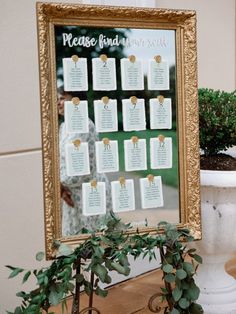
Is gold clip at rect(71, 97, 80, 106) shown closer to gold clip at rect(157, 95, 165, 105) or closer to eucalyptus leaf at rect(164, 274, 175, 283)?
gold clip at rect(157, 95, 165, 105)

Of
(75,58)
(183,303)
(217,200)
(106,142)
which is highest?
(75,58)

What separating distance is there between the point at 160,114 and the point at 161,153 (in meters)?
0.06

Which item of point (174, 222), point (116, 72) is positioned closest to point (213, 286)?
point (174, 222)

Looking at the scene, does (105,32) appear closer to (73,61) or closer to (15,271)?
(73,61)

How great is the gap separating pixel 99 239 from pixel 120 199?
7cm

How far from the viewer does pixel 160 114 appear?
2.42ft

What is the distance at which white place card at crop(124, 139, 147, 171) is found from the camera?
0.72 m

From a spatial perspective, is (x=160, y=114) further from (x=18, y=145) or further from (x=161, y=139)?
(x=18, y=145)

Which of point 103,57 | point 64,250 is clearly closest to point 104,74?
point 103,57

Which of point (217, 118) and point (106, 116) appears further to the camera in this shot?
point (217, 118)

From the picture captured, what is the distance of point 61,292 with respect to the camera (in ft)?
2.12

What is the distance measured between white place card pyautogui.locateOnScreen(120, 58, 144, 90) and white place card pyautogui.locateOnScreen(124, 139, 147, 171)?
0.08m

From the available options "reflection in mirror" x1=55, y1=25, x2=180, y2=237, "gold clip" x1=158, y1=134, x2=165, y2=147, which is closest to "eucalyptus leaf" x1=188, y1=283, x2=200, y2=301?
"reflection in mirror" x1=55, y1=25, x2=180, y2=237

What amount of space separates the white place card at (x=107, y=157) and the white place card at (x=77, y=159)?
0.02m
